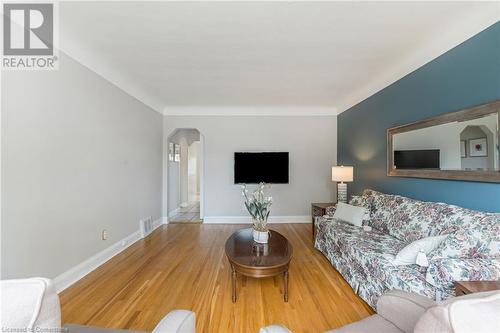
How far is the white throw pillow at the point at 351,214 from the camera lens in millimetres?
2898

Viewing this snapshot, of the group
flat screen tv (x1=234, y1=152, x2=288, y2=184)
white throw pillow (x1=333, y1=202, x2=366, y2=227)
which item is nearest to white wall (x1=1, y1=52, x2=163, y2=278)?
flat screen tv (x1=234, y1=152, x2=288, y2=184)

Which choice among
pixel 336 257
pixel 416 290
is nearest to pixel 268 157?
pixel 336 257

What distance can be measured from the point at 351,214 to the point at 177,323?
8.79 ft

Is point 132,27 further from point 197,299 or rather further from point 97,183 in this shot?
point 197,299

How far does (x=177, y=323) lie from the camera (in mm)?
958

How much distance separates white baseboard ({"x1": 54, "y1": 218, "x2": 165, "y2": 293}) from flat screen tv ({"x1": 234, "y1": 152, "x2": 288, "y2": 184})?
2.39 metres

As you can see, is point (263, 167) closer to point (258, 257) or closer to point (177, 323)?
point (258, 257)

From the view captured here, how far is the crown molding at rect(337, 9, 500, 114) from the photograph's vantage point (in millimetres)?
1877

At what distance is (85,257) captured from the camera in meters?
2.55

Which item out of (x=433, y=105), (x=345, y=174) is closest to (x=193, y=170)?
(x=345, y=174)

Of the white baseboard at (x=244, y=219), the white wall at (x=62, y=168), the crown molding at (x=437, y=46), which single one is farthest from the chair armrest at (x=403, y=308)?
the white baseboard at (x=244, y=219)

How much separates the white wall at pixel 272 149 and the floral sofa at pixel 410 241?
1.95 metres

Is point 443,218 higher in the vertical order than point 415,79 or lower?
lower

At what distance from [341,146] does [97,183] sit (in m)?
4.48
